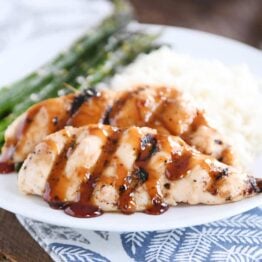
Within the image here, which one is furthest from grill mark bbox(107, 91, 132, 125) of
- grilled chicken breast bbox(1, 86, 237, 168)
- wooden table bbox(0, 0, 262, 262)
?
wooden table bbox(0, 0, 262, 262)

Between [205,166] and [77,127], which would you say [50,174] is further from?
[205,166]

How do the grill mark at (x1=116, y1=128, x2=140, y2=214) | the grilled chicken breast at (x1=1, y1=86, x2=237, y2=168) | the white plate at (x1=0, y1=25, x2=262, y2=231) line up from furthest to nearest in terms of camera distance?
the grilled chicken breast at (x1=1, y1=86, x2=237, y2=168)
the grill mark at (x1=116, y1=128, x2=140, y2=214)
the white plate at (x1=0, y1=25, x2=262, y2=231)

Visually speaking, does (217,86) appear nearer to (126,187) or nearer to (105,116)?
(105,116)

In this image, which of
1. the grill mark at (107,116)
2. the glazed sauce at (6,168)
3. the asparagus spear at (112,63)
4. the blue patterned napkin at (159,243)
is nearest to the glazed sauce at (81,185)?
the blue patterned napkin at (159,243)

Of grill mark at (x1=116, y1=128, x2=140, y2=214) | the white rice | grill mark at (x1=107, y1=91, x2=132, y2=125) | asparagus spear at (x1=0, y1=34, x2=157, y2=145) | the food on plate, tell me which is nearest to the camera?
grill mark at (x1=116, y1=128, x2=140, y2=214)

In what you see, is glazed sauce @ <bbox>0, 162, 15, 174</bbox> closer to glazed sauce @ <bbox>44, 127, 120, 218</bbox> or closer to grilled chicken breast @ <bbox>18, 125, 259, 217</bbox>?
grilled chicken breast @ <bbox>18, 125, 259, 217</bbox>

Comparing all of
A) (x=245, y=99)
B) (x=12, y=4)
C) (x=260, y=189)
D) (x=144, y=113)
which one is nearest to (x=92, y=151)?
(x=144, y=113)
